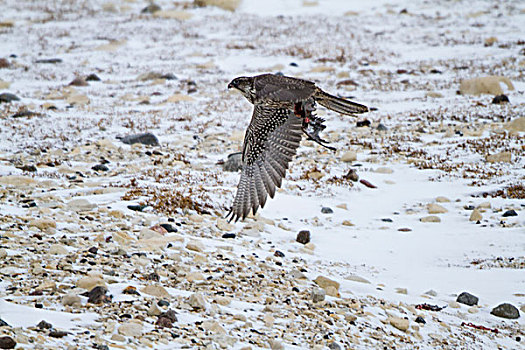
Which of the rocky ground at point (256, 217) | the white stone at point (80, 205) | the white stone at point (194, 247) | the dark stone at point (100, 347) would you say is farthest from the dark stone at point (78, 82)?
the dark stone at point (100, 347)

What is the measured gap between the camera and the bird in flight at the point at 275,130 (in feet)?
21.2

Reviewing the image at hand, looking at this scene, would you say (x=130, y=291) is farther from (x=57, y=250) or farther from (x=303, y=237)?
(x=303, y=237)

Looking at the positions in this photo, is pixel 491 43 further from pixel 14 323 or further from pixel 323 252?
pixel 14 323

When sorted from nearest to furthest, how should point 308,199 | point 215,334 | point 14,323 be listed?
point 14,323 → point 215,334 → point 308,199

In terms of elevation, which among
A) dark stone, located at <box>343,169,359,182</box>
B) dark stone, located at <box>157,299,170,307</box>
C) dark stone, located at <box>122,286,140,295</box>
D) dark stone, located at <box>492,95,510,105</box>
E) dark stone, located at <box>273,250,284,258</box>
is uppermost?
dark stone, located at <box>492,95,510,105</box>

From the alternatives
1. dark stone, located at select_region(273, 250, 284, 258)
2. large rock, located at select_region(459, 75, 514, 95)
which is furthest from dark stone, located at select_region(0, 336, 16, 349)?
large rock, located at select_region(459, 75, 514, 95)

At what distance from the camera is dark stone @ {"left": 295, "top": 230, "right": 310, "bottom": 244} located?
7.45m

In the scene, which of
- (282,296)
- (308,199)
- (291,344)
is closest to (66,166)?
(308,199)

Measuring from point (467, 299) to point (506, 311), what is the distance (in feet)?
1.29

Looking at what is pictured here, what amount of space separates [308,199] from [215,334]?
4.91m

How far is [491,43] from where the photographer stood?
2428 cm

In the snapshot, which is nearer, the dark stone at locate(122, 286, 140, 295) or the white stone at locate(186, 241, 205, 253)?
the dark stone at locate(122, 286, 140, 295)

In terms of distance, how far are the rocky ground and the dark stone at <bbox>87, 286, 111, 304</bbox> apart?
0.04ft

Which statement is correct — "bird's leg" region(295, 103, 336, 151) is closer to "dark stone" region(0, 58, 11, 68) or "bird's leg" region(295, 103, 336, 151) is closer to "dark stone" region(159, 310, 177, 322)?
"dark stone" region(159, 310, 177, 322)
